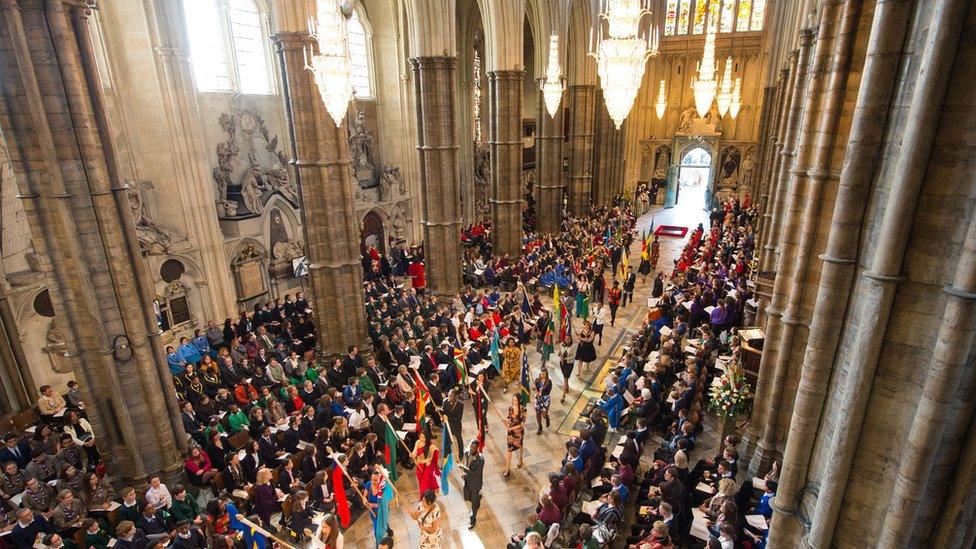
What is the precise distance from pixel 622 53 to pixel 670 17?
88.5 feet

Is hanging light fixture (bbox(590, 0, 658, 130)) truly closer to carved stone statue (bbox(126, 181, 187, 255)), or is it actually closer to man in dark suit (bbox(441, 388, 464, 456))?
man in dark suit (bbox(441, 388, 464, 456))

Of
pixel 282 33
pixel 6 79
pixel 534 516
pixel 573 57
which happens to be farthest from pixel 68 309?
pixel 573 57

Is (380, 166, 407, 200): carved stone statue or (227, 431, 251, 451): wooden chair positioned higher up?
(380, 166, 407, 200): carved stone statue

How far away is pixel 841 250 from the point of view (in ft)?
15.8

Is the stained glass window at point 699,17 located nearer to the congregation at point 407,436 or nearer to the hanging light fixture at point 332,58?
the congregation at point 407,436

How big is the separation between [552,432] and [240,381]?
6.71 metres

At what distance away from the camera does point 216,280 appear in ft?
51.5

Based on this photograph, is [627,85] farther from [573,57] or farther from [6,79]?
[573,57]

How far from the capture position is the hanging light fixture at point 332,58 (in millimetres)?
9156

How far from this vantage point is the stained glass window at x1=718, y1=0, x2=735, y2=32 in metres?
30.6

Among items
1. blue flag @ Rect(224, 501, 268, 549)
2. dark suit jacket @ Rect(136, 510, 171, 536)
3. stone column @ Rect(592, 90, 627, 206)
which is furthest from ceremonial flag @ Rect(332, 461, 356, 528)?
stone column @ Rect(592, 90, 627, 206)

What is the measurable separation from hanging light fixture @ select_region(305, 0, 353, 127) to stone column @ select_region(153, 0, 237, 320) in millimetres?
7193

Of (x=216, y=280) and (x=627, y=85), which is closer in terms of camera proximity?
(x=627, y=85)

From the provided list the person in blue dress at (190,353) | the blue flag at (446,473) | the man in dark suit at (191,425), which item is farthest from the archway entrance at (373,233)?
the blue flag at (446,473)
